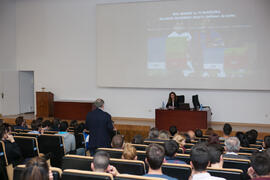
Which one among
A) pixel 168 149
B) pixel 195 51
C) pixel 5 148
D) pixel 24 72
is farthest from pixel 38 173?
pixel 24 72

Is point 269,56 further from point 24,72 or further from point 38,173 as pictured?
point 24,72

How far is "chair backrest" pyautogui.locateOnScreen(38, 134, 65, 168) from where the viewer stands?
4438mm

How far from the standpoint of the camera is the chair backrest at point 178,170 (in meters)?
2.47

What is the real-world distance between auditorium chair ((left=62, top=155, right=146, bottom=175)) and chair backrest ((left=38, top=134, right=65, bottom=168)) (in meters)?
1.68

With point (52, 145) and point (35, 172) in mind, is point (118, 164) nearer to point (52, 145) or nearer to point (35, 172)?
point (35, 172)

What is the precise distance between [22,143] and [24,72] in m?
7.87

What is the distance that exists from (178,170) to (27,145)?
248 cm

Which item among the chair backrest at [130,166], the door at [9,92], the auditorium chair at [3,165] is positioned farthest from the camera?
the door at [9,92]

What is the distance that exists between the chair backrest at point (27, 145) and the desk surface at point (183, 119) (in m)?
4.32

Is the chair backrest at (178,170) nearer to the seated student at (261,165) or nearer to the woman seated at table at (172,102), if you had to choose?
the seated student at (261,165)

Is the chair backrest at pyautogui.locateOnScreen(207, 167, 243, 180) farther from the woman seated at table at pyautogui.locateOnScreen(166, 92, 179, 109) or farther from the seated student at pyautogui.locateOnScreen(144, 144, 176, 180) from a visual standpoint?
the woman seated at table at pyautogui.locateOnScreen(166, 92, 179, 109)

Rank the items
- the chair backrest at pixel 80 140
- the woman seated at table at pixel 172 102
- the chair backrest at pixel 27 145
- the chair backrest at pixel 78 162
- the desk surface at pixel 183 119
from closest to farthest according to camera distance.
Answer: the chair backrest at pixel 78 162 → the chair backrest at pixel 27 145 → the chair backrest at pixel 80 140 → the desk surface at pixel 183 119 → the woman seated at table at pixel 172 102

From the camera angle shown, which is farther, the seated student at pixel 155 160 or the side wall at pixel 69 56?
the side wall at pixel 69 56

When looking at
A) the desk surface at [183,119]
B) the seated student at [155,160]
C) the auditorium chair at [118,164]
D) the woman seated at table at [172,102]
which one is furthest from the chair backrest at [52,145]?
the woman seated at table at [172,102]
